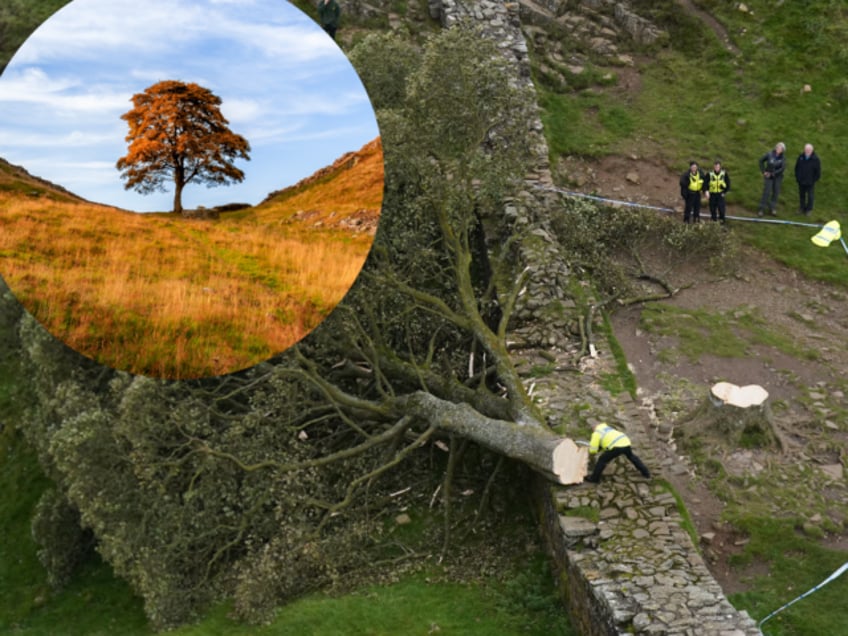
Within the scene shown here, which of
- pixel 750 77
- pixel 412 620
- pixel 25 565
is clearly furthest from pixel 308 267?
pixel 750 77

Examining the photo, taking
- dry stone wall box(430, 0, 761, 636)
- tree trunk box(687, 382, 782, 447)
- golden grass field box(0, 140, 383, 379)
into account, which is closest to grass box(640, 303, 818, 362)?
dry stone wall box(430, 0, 761, 636)

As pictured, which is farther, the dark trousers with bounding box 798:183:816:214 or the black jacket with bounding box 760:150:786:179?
the dark trousers with bounding box 798:183:816:214

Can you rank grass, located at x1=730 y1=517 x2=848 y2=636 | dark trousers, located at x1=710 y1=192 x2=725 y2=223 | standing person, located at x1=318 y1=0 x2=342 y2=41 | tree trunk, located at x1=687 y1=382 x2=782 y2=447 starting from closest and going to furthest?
grass, located at x1=730 y1=517 x2=848 y2=636
tree trunk, located at x1=687 y1=382 x2=782 y2=447
dark trousers, located at x1=710 y1=192 x2=725 y2=223
standing person, located at x1=318 y1=0 x2=342 y2=41

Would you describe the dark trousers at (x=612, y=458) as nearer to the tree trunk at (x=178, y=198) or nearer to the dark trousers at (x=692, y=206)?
the tree trunk at (x=178, y=198)

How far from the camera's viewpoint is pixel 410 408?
1554 centimetres

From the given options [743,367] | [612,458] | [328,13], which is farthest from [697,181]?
[328,13]

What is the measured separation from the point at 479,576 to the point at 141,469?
5.91m

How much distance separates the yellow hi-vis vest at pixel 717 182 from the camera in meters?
21.3

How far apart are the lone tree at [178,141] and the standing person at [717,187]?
51.0ft

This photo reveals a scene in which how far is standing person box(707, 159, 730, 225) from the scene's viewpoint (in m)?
21.3

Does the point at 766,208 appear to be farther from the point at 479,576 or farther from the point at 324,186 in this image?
the point at 324,186

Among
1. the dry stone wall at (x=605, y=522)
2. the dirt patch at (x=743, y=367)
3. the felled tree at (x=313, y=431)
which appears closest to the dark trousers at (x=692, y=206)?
the dirt patch at (x=743, y=367)

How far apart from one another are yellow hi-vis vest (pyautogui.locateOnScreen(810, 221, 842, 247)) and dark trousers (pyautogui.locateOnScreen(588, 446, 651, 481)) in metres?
10.1

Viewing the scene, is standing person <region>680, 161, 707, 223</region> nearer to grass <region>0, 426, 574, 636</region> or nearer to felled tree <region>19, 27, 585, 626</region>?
felled tree <region>19, 27, 585, 626</region>
